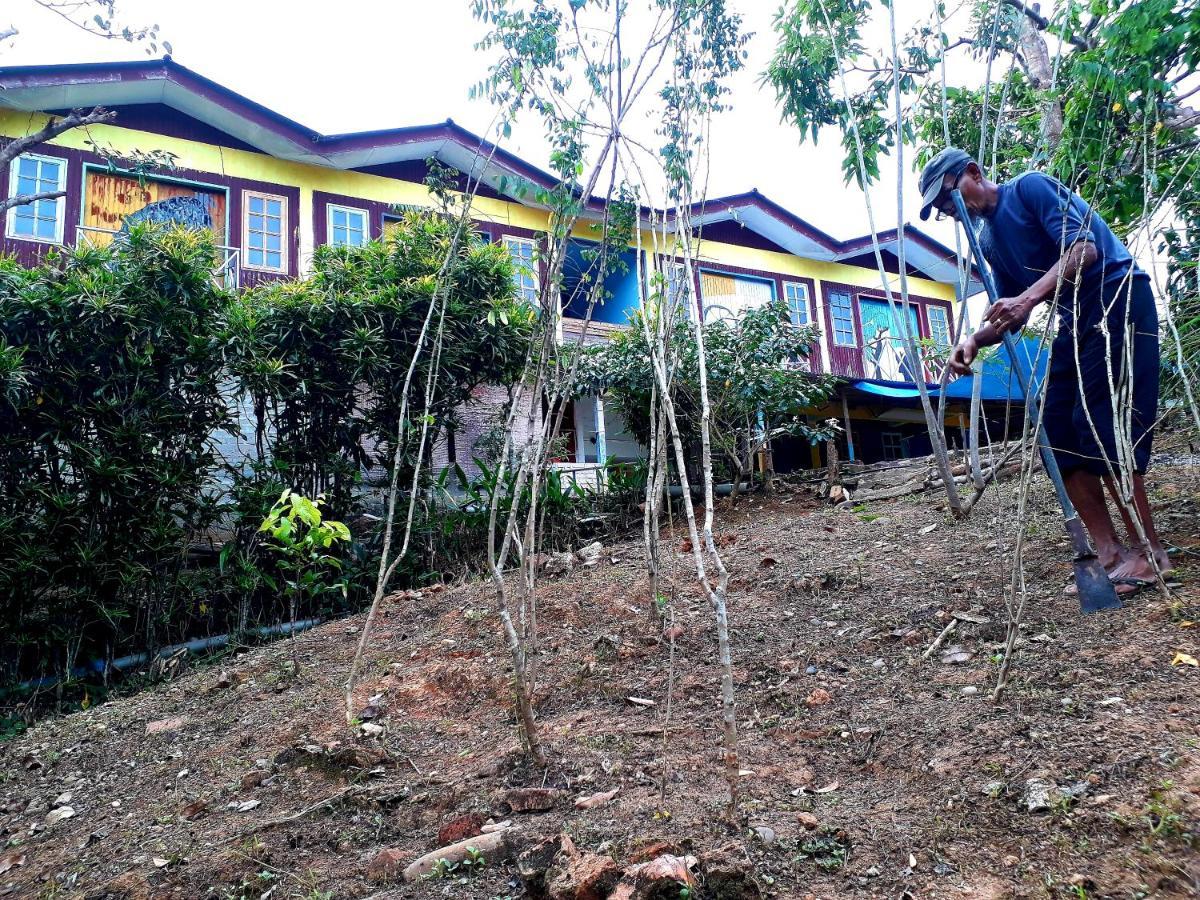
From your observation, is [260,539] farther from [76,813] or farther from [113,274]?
[76,813]

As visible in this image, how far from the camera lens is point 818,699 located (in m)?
2.95

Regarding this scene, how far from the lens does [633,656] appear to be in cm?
378

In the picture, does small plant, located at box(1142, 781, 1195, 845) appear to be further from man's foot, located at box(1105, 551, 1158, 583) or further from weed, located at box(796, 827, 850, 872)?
man's foot, located at box(1105, 551, 1158, 583)

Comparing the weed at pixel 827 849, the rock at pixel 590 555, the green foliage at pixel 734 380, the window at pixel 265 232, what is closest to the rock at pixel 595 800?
the weed at pixel 827 849

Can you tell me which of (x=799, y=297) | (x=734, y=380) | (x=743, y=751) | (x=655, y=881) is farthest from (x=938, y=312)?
(x=655, y=881)

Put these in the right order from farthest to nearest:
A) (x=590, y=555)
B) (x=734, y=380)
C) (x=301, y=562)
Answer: (x=734, y=380) → (x=590, y=555) → (x=301, y=562)

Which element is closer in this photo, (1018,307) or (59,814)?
(1018,307)

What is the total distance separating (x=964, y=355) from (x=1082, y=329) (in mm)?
472

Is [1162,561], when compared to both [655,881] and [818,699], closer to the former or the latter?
[818,699]

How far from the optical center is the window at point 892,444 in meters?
16.1

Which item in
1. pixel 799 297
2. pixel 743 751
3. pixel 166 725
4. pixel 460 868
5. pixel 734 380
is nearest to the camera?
pixel 460 868

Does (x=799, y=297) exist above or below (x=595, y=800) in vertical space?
above

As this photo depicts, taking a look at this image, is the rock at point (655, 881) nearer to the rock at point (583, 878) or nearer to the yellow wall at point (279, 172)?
the rock at point (583, 878)

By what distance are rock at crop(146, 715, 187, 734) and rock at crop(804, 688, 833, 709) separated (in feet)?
10.1
